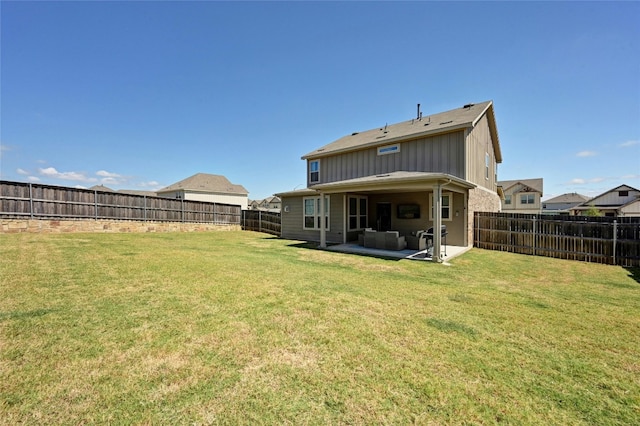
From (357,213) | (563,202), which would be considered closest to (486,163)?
(357,213)

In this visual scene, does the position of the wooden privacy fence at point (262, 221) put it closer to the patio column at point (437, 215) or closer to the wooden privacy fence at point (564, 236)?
the patio column at point (437, 215)

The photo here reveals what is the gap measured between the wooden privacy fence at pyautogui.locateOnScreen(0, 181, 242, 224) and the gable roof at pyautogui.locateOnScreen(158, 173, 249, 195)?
46.5ft

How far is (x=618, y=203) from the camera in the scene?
30844 millimetres

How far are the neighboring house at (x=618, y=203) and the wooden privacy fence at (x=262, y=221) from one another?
36949 mm

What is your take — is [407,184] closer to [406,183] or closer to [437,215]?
[406,183]

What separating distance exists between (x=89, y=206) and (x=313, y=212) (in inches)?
507

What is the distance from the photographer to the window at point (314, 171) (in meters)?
15.9

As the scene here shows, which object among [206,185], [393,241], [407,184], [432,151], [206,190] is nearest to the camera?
[407,184]

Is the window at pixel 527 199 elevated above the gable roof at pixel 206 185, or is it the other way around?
the gable roof at pixel 206 185

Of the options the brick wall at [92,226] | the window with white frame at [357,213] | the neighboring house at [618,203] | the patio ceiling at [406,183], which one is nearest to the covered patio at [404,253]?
the window with white frame at [357,213]

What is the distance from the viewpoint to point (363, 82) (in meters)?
13.0

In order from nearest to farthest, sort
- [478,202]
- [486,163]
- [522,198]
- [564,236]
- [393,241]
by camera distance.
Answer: [564,236] → [393,241] → [478,202] → [486,163] → [522,198]

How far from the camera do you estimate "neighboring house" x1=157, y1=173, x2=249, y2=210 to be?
31.9 m

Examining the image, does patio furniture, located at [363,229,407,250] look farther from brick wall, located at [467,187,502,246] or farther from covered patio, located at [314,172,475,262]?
brick wall, located at [467,187,502,246]
